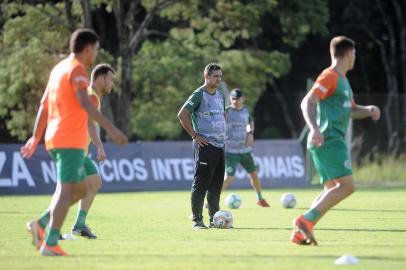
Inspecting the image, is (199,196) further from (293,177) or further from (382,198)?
(293,177)

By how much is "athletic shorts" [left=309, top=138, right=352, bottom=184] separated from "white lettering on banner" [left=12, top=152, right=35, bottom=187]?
15.2 metres

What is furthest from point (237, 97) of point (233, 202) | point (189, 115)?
point (189, 115)

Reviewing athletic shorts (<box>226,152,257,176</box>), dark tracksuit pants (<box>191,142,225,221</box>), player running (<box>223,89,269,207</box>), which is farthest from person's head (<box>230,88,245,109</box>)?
dark tracksuit pants (<box>191,142,225,221</box>)

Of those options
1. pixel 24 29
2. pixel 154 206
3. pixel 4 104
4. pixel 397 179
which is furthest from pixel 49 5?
pixel 154 206

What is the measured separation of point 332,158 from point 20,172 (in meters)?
15.6

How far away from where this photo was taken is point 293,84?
45062mm

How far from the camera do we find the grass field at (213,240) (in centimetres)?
909

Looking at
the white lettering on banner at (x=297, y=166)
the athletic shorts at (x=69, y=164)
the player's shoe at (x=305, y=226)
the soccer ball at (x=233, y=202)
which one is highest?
the athletic shorts at (x=69, y=164)

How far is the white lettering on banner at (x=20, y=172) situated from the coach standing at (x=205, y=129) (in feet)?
37.9

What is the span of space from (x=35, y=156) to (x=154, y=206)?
634 centimetres

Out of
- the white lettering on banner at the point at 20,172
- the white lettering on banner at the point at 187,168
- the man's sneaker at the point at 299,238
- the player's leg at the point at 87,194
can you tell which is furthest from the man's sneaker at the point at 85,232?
the white lettering on banner at the point at 187,168

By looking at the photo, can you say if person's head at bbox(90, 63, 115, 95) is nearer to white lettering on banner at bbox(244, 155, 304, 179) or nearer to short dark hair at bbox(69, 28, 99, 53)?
short dark hair at bbox(69, 28, 99, 53)

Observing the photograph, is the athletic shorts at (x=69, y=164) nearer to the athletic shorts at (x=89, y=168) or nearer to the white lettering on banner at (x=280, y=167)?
the athletic shorts at (x=89, y=168)

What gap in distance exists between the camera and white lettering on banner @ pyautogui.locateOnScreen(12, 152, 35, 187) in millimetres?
24427
